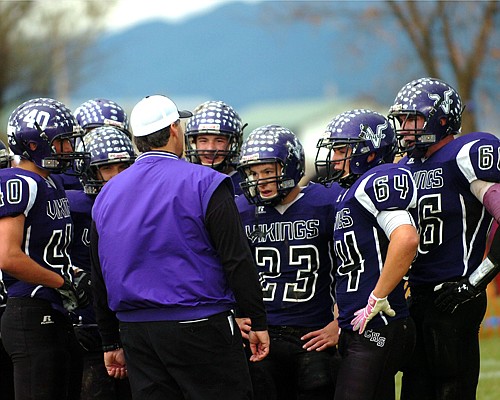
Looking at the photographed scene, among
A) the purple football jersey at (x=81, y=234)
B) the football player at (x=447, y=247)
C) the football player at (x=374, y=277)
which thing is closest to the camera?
the football player at (x=374, y=277)

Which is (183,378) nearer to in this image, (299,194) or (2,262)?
(2,262)

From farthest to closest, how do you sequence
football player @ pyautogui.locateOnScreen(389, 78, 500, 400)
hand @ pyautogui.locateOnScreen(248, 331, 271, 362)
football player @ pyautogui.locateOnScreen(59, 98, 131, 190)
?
football player @ pyautogui.locateOnScreen(59, 98, 131, 190) < football player @ pyautogui.locateOnScreen(389, 78, 500, 400) < hand @ pyautogui.locateOnScreen(248, 331, 271, 362)

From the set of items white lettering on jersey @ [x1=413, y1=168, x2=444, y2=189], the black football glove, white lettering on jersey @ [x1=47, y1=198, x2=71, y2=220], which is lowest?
the black football glove

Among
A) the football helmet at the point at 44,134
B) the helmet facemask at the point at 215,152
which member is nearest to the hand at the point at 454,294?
the helmet facemask at the point at 215,152

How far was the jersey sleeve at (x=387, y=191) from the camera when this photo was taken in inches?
203

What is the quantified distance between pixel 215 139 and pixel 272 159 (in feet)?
2.71

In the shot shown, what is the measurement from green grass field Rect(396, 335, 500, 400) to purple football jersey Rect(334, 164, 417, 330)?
3095 mm

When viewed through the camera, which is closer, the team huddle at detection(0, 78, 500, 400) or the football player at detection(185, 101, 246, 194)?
the team huddle at detection(0, 78, 500, 400)

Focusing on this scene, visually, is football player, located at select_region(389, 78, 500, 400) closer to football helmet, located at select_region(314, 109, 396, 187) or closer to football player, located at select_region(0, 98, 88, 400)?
football helmet, located at select_region(314, 109, 396, 187)

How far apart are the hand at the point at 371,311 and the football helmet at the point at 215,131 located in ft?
5.78

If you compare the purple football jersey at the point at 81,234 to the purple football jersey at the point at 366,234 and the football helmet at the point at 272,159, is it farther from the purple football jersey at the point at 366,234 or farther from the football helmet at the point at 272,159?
the purple football jersey at the point at 366,234

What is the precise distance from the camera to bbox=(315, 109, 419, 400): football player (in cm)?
511

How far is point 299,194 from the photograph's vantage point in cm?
598

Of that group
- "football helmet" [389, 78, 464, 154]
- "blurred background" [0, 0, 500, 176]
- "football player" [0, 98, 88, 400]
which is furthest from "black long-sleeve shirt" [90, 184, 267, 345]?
"blurred background" [0, 0, 500, 176]
